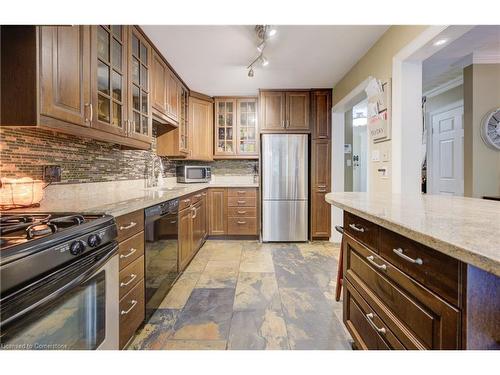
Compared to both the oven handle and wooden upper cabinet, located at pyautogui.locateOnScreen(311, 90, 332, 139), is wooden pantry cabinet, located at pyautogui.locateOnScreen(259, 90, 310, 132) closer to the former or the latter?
wooden upper cabinet, located at pyautogui.locateOnScreen(311, 90, 332, 139)

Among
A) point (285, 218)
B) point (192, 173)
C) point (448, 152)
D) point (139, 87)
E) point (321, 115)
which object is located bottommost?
point (285, 218)

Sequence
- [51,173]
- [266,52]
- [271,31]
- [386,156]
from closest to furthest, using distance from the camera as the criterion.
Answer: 1. [51,173]
2. [271,31]
3. [386,156]
4. [266,52]

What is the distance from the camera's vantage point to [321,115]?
397 centimetres

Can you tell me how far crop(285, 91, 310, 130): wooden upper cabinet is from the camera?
3.97m

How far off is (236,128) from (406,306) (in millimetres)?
3795

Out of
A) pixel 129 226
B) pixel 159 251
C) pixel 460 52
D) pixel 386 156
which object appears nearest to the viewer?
pixel 129 226

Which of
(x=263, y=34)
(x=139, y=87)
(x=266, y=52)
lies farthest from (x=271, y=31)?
(x=139, y=87)

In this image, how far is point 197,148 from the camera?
4.15 m

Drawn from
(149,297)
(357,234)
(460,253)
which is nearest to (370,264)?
(357,234)

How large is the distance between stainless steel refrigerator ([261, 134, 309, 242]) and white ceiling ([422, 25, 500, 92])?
1876 mm

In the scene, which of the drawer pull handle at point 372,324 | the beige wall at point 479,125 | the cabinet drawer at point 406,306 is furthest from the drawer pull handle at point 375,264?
the beige wall at point 479,125

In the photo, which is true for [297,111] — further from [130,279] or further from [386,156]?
[130,279]

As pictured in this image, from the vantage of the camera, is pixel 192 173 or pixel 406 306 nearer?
pixel 406 306

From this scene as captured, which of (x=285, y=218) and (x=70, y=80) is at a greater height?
(x=70, y=80)
